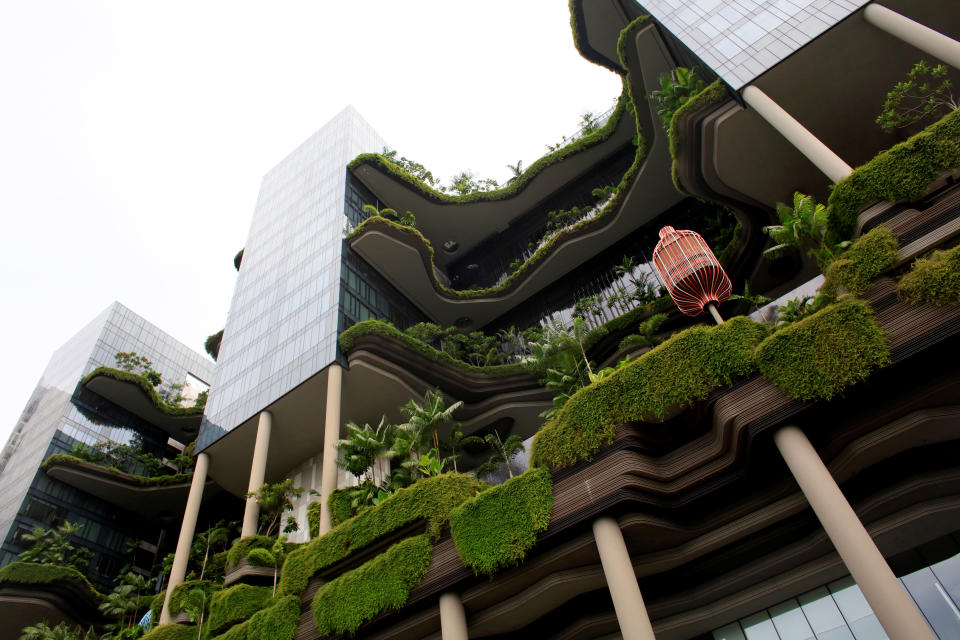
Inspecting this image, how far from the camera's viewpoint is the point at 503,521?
14.1 metres

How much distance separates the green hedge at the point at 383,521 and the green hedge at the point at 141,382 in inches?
981

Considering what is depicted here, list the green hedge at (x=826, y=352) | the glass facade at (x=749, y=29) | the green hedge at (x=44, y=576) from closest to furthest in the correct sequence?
the green hedge at (x=826, y=352), the glass facade at (x=749, y=29), the green hedge at (x=44, y=576)

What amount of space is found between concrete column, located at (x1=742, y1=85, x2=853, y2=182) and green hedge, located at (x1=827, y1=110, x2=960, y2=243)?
37.6 inches

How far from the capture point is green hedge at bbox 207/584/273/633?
18.4 metres

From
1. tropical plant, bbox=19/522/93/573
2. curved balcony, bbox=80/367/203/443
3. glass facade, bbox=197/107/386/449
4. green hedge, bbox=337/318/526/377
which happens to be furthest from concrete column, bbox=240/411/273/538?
curved balcony, bbox=80/367/203/443

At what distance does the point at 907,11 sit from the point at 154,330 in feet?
166

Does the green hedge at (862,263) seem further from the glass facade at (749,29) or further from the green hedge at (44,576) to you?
the green hedge at (44,576)

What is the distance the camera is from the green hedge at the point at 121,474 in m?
32.5

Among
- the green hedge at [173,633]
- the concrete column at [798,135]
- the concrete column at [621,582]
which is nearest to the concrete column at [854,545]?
the concrete column at [621,582]

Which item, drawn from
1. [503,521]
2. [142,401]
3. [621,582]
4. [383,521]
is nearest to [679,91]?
[503,521]

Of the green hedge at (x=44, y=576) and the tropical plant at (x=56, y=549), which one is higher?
the tropical plant at (x=56, y=549)

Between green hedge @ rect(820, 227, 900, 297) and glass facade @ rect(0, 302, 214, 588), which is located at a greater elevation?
glass facade @ rect(0, 302, 214, 588)

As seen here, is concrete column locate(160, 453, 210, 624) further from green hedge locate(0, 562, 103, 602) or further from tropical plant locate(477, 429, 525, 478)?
tropical plant locate(477, 429, 525, 478)

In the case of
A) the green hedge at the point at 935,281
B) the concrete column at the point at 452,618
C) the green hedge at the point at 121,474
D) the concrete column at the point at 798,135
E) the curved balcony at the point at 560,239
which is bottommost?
the concrete column at the point at 452,618
